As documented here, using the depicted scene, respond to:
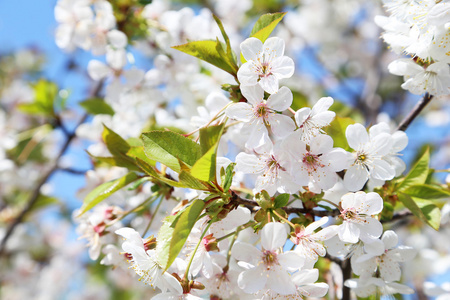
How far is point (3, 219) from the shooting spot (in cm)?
312

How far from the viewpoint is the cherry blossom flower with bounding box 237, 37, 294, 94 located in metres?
1.01

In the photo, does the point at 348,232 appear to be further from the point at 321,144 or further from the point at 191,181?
the point at 191,181

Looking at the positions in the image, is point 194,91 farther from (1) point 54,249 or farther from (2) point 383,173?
(1) point 54,249

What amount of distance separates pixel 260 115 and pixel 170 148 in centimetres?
26

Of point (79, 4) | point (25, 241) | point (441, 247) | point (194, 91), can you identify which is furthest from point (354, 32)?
point (25, 241)

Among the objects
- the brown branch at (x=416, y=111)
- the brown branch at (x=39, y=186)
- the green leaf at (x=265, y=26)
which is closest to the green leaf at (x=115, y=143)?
the green leaf at (x=265, y=26)

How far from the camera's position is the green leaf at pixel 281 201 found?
3.37 ft

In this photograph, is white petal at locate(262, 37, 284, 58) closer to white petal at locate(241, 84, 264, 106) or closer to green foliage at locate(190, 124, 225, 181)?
white petal at locate(241, 84, 264, 106)

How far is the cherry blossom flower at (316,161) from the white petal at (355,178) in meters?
0.04

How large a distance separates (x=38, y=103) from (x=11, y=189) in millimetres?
1794

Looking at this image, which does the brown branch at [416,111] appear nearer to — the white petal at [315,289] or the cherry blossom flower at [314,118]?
the cherry blossom flower at [314,118]

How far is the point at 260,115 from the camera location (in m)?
1.05

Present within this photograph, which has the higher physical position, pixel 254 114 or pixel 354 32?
pixel 254 114

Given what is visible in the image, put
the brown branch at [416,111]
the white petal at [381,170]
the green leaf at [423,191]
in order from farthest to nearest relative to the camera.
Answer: the brown branch at [416,111] < the green leaf at [423,191] < the white petal at [381,170]
